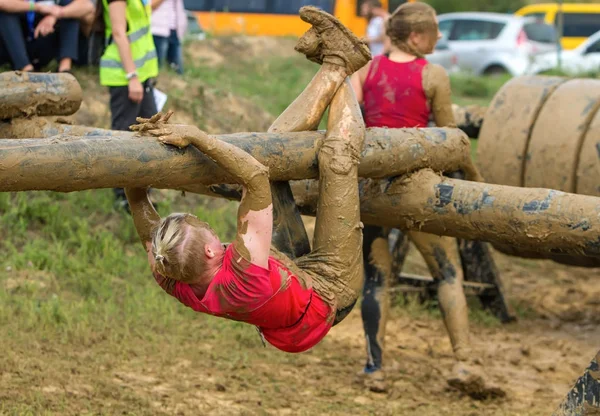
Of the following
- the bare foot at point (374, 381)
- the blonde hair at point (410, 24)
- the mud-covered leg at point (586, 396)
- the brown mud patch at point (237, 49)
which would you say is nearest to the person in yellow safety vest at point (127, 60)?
the blonde hair at point (410, 24)

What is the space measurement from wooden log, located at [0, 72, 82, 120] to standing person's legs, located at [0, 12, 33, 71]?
2502 millimetres

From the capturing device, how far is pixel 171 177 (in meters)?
3.52

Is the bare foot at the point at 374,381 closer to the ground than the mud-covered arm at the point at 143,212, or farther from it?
closer to the ground

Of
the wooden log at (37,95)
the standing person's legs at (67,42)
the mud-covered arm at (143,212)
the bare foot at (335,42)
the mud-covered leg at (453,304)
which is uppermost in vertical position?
the bare foot at (335,42)

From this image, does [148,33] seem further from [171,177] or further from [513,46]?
[513,46]

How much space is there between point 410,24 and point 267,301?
6.85 ft

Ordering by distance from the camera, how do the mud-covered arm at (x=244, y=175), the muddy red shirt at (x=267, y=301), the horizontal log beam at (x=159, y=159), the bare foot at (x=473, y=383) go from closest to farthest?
1. the horizontal log beam at (x=159, y=159)
2. the mud-covered arm at (x=244, y=175)
3. the muddy red shirt at (x=267, y=301)
4. the bare foot at (x=473, y=383)

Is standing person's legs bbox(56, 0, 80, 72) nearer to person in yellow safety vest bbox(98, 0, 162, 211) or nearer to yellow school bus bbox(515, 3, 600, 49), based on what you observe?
person in yellow safety vest bbox(98, 0, 162, 211)

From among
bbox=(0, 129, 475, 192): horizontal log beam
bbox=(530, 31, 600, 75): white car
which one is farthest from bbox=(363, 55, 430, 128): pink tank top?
bbox=(530, 31, 600, 75): white car

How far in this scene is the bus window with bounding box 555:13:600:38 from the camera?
752 inches

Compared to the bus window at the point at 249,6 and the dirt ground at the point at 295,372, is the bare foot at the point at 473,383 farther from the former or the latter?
the bus window at the point at 249,6

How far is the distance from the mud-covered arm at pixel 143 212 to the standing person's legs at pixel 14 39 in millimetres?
3405

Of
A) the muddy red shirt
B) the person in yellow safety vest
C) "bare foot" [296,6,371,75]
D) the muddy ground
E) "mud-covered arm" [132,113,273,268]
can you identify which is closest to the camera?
"mud-covered arm" [132,113,273,268]

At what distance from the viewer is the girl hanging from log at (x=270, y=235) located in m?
3.55
